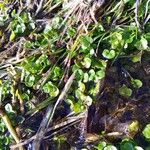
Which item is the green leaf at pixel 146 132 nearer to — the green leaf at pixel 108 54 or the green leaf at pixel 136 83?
the green leaf at pixel 136 83

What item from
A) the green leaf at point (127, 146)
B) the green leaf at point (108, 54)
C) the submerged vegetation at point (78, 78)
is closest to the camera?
the green leaf at point (127, 146)

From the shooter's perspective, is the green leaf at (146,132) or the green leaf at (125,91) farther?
the green leaf at (125,91)

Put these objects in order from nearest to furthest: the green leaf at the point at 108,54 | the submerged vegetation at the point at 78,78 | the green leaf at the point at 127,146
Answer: the green leaf at the point at 127,146 < the submerged vegetation at the point at 78,78 < the green leaf at the point at 108,54

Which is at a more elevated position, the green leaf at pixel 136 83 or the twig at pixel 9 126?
the twig at pixel 9 126

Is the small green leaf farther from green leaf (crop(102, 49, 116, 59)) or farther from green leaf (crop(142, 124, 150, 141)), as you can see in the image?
green leaf (crop(142, 124, 150, 141))

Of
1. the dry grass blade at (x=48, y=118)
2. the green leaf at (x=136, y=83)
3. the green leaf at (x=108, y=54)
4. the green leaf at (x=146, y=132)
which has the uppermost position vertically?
the green leaf at (x=108, y=54)

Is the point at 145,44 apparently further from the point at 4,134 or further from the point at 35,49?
the point at 4,134

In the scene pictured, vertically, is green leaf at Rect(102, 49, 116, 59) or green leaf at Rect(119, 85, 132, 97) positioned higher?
green leaf at Rect(102, 49, 116, 59)

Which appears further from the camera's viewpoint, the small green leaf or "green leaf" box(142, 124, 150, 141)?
the small green leaf

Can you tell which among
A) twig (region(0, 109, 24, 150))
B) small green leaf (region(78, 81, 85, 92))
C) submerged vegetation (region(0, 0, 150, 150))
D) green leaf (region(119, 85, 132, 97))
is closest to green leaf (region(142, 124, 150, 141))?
submerged vegetation (region(0, 0, 150, 150))

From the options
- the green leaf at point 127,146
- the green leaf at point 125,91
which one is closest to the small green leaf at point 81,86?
the green leaf at point 125,91
